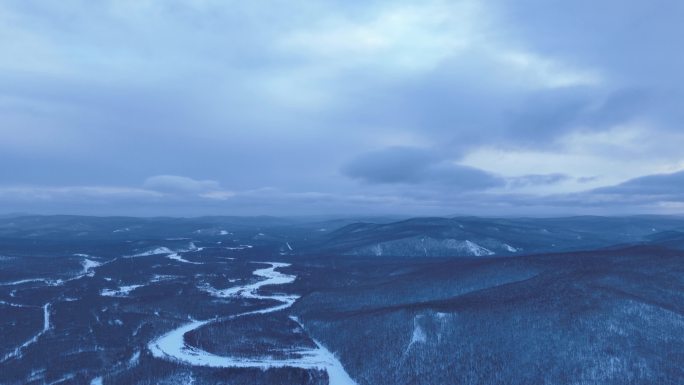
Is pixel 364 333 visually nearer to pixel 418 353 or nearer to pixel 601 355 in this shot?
pixel 418 353

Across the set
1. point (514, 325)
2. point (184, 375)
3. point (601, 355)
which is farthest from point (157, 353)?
point (601, 355)

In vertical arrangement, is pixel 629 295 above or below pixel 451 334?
above

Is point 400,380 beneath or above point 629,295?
beneath

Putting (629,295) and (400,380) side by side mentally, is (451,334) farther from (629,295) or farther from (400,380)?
(629,295)

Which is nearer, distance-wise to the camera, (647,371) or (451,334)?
(647,371)

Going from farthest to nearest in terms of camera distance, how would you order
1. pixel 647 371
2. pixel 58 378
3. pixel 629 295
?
pixel 629 295, pixel 58 378, pixel 647 371

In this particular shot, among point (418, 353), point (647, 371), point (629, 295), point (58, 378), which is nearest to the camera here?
point (647, 371)

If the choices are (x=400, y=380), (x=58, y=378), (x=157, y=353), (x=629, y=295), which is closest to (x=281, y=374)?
(x=400, y=380)

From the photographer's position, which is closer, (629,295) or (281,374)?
(281,374)

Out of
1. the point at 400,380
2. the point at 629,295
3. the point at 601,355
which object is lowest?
the point at 400,380
